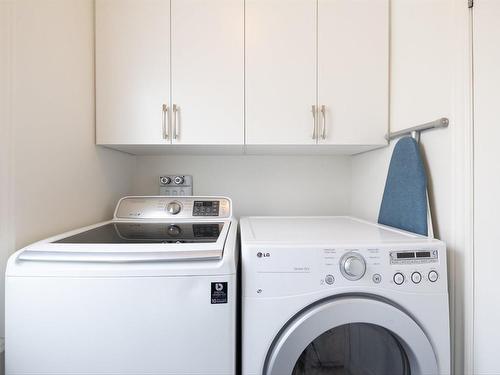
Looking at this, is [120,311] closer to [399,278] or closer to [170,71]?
[399,278]

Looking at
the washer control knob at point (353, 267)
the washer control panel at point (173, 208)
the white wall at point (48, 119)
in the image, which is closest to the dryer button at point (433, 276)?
the washer control knob at point (353, 267)

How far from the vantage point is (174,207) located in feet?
4.56

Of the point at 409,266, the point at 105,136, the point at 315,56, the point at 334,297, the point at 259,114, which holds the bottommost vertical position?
the point at 334,297

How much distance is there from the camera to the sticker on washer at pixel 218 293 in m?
0.76

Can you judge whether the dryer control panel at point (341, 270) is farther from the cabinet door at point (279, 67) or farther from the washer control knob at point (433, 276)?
the cabinet door at point (279, 67)

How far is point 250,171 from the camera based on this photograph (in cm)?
166

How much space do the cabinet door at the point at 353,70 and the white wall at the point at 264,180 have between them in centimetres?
42

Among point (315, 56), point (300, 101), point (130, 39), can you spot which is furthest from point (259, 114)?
point (130, 39)

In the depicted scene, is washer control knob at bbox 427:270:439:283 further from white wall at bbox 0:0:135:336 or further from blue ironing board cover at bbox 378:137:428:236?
white wall at bbox 0:0:135:336

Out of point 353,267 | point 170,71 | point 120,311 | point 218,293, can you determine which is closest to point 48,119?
point 170,71

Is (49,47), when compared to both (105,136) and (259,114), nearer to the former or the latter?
(105,136)

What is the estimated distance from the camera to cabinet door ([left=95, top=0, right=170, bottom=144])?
1221mm

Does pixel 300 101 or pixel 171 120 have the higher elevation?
pixel 300 101

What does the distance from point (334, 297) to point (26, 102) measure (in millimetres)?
1280
